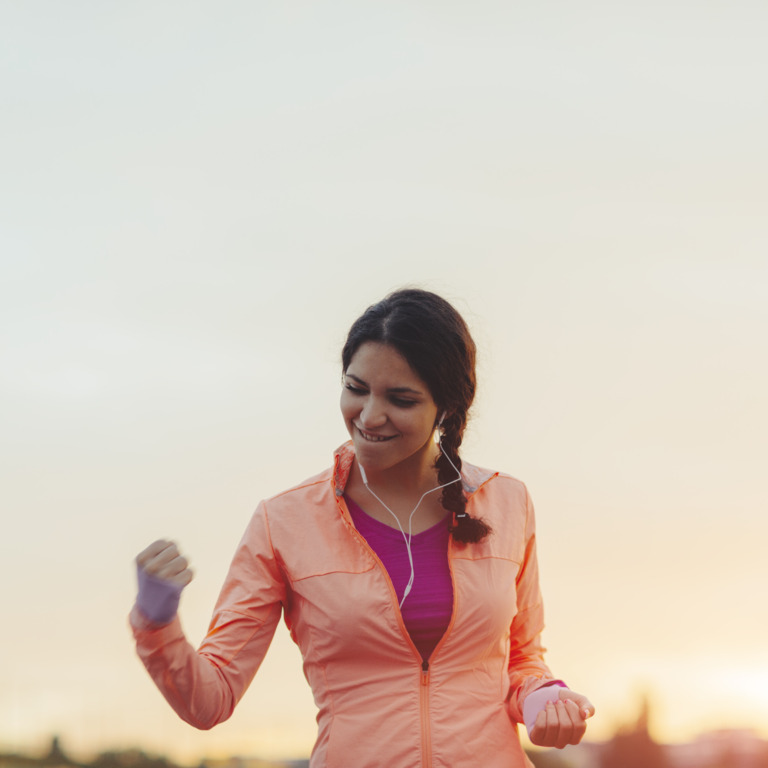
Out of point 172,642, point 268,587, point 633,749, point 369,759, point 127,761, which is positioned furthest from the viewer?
point 127,761

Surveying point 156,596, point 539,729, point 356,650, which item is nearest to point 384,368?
point 356,650

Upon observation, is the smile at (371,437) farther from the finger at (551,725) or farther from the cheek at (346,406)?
the finger at (551,725)

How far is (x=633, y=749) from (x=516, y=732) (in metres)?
5.10

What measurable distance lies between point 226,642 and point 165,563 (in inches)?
16.8

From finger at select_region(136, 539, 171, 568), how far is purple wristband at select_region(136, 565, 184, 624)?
0.05ft

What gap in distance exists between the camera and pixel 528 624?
9.72ft

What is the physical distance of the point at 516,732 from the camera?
2.74 meters

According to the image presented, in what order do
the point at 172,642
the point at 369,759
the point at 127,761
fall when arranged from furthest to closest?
1. the point at 127,761
2. the point at 369,759
3. the point at 172,642

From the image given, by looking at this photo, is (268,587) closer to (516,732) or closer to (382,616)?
(382,616)

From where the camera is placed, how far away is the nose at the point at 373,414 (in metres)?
2.71

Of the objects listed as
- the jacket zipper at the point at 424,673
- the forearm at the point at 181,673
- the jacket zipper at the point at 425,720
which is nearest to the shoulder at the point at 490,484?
the jacket zipper at the point at 424,673

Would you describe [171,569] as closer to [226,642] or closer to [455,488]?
[226,642]

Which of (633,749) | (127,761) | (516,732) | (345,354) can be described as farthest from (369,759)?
(127,761)

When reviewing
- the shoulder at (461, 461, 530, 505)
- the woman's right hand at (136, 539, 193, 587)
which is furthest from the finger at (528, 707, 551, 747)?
the woman's right hand at (136, 539, 193, 587)
